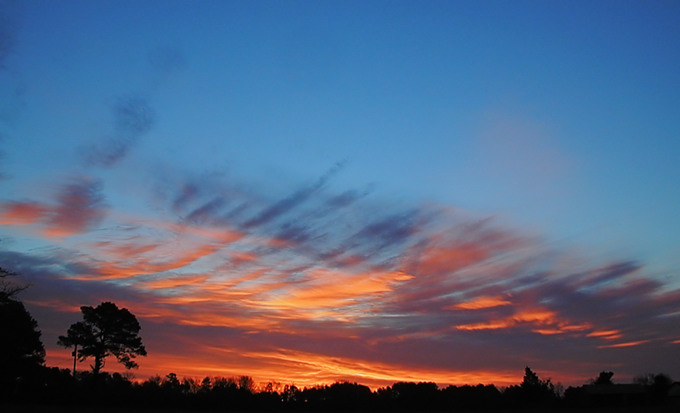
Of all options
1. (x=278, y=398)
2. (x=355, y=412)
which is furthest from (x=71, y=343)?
(x=355, y=412)

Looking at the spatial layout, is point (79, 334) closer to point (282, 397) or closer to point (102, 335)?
point (102, 335)

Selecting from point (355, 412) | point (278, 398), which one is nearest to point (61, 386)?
point (278, 398)

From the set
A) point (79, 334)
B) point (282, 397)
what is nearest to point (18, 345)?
point (79, 334)

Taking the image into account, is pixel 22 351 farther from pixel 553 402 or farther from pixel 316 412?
pixel 553 402

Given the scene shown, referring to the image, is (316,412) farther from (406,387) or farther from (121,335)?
(406,387)

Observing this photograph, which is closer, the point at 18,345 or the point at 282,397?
the point at 18,345

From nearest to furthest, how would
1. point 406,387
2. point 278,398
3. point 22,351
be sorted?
point 22,351 < point 278,398 < point 406,387

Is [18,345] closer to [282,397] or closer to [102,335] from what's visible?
[102,335]

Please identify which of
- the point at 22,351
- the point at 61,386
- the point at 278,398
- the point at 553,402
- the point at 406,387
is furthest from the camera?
the point at 406,387

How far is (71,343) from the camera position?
6231 cm

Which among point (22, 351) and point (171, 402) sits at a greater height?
point (22, 351)

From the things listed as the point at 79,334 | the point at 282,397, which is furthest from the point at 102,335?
the point at 282,397

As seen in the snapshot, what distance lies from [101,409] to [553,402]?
6281 centimetres

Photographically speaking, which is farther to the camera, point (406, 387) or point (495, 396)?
point (406, 387)
